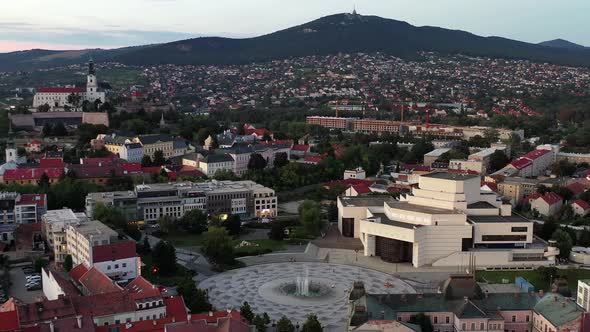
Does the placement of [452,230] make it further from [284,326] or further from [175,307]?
[175,307]

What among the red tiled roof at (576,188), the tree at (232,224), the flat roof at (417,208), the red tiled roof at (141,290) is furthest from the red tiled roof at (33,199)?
the red tiled roof at (576,188)

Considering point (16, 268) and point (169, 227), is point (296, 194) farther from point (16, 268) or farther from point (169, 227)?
point (16, 268)

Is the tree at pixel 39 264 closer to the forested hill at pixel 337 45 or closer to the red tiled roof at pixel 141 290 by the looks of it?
the red tiled roof at pixel 141 290

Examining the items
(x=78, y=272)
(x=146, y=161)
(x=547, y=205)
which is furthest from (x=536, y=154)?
(x=78, y=272)

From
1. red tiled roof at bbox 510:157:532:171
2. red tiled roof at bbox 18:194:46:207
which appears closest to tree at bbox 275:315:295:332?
red tiled roof at bbox 18:194:46:207

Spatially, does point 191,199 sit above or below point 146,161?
below

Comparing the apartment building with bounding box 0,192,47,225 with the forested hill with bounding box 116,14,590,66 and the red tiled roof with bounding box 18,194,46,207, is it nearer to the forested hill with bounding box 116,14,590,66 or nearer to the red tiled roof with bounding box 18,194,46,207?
the red tiled roof with bounding box 18,194,46,207

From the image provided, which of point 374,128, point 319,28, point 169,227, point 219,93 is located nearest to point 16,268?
point 169,227
